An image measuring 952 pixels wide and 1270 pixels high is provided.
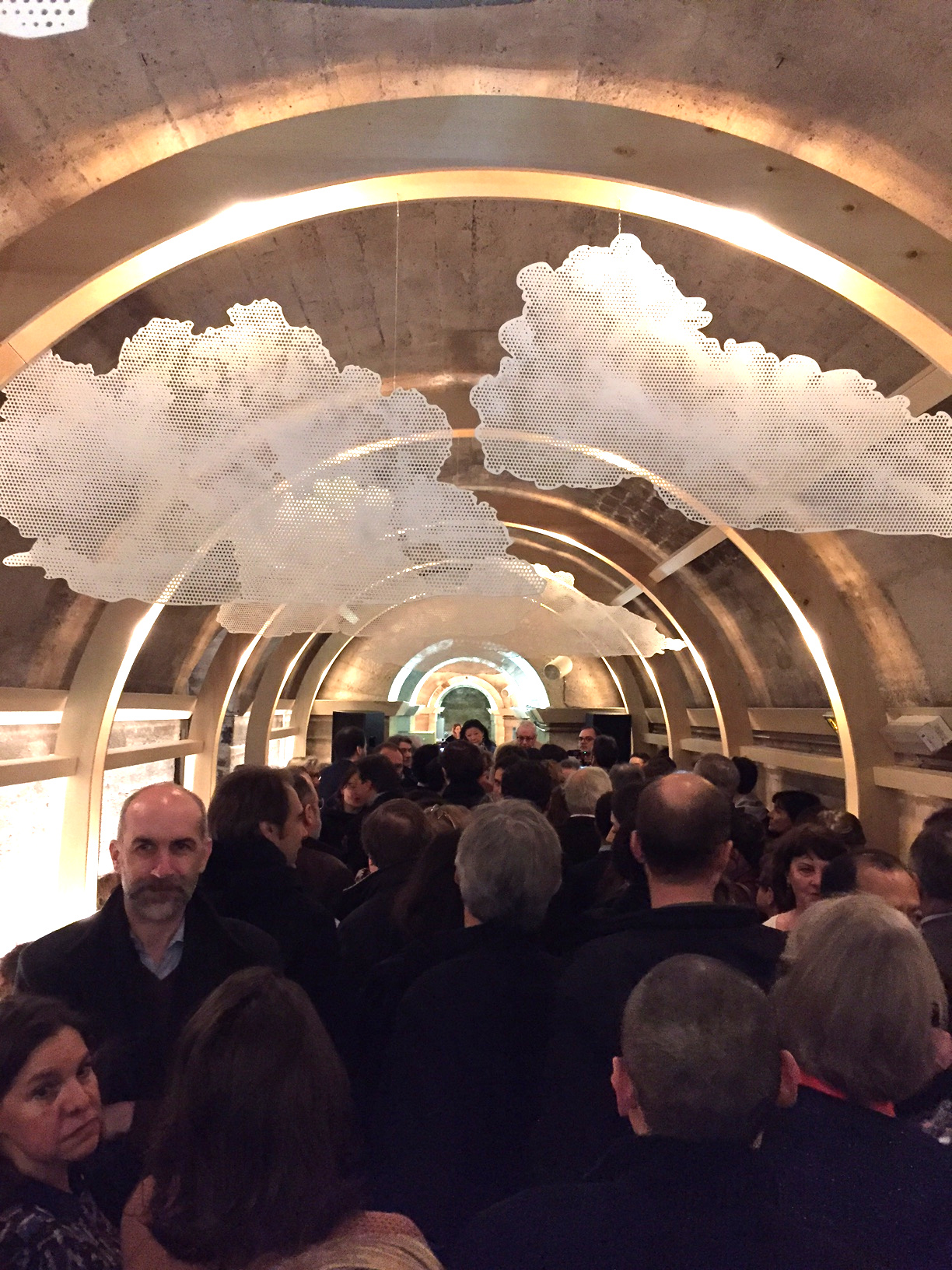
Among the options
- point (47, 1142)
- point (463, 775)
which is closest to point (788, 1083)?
point (47, 1142)

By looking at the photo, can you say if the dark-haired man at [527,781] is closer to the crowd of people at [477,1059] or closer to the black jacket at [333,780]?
the crowd of people at [477,1059]

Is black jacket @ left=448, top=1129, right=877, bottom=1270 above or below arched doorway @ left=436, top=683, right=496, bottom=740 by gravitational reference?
below

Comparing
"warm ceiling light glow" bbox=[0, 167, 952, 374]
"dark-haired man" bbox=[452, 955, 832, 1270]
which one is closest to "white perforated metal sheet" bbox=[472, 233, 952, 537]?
"warm ceiling light glow" bbox=[0, 167, 952, 374]

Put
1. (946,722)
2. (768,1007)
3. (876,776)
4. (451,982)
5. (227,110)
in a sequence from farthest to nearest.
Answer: (876,776) < (946,722) < (227,110) < (451,982) < (768,1007)

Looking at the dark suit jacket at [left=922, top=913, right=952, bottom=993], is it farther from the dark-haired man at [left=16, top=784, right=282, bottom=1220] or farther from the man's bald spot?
the man's bald spot

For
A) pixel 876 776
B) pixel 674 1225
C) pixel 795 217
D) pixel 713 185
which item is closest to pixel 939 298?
pixel 795 217

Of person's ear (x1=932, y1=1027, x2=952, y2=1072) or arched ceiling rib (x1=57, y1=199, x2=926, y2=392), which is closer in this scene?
person's ear (x1=932, y1=1027, x2=952, y2=1072)

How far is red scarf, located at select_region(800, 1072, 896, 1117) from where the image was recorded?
5.96 feet

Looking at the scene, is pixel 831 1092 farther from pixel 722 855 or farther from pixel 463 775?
pixel 463 775

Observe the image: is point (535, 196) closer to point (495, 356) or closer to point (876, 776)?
point (495, 356)

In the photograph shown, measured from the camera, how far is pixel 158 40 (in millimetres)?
3781

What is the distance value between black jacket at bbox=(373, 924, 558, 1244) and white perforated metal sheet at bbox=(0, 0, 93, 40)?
2248 mm

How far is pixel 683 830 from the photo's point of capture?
8.80 feet

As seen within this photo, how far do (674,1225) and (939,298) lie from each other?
10.9 ft
